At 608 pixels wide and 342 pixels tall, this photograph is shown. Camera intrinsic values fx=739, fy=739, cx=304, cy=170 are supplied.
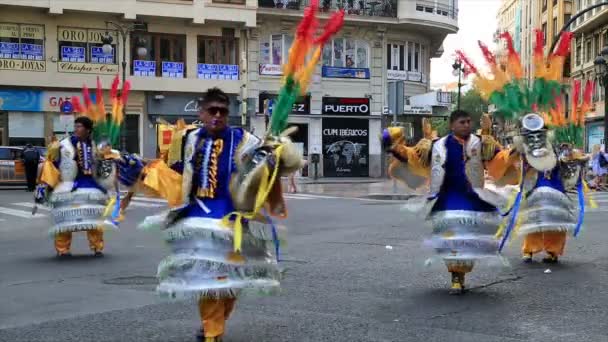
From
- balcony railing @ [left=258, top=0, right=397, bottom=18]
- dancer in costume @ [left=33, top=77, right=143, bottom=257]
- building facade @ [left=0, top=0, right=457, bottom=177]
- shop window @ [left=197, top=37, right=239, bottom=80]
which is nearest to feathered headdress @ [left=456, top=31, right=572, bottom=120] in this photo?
dancer in costume @ [left=33, top=77, right=143, bottom=257]

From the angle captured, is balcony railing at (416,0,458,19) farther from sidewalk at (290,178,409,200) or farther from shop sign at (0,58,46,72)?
shop sign at (0,58,46,72)

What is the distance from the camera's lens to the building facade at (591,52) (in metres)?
42.7

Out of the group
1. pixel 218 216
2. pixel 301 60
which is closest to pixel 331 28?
pixel 301 60

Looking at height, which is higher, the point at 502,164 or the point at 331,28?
the point at 331,28

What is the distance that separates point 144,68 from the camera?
106ft

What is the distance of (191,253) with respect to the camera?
506 cm

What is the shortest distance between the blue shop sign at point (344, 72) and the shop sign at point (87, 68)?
392 inches

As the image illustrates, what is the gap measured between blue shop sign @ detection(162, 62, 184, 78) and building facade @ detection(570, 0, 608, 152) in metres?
22.4

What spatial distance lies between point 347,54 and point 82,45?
41.5 feet

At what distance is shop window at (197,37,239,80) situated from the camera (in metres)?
33.6

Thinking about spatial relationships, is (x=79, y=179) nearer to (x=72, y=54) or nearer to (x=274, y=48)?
(x=72, y=54)

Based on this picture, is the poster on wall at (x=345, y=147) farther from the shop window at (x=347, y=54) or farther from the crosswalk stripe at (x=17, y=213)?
the crosswalk stripe at (x=17, y=213)

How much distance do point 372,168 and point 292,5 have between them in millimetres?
8922

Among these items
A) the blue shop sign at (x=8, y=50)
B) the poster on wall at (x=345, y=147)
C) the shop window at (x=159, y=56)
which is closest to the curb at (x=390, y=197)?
the poster on wall at (x=345, y=147)
